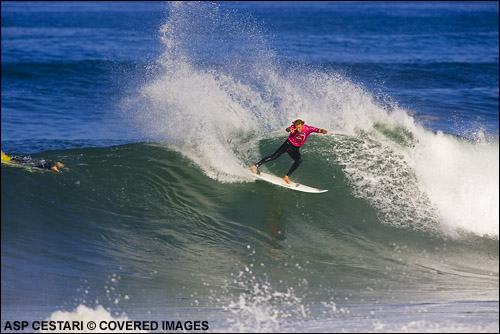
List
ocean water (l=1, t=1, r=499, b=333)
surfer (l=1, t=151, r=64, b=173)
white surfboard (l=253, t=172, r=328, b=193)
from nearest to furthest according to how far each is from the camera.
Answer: ocean water (l=1, t=1, r=499, b=333)
surfer (l=1, t=151, r=64, b=173)
white surfboard (l=253, t=172, r=328, b=193)

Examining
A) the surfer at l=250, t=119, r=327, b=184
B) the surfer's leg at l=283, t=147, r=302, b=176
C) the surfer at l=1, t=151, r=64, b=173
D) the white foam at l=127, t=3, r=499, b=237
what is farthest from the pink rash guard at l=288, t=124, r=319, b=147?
the surfer at l=1, t=151, r=64, b=173

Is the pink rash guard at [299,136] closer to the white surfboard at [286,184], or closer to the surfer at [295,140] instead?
the surfer at [295,140]

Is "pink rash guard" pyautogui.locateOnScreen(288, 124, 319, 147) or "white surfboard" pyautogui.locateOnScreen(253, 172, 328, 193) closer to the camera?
"pink rash guard" pyautogui.locateOnScreen(288, 124, 319, 147)

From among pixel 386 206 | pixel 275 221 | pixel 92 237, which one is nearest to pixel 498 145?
pixel 386 206

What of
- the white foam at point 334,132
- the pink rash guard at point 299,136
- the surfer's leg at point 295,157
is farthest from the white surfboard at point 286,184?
the pink rash guard at point 299,136

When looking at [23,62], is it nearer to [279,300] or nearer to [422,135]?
[422,135]

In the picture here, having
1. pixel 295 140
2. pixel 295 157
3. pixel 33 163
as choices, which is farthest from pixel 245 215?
pixel 33 163

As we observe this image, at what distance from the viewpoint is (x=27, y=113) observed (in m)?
18.2

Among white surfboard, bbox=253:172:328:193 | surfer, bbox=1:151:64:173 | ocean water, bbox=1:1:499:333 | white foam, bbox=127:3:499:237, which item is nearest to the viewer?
ocean water, bbox=1:1:499:333

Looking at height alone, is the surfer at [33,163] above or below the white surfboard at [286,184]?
above

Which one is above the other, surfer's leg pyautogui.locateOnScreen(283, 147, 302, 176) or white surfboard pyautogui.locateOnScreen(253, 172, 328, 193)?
surfer's leg pyautogui.locateOnScreen(283, 147, 302, 176)

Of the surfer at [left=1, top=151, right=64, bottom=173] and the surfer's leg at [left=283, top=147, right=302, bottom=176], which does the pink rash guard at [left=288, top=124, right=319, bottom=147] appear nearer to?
the surfer's leg at [left=283, top=147, right=302, bottom=176]

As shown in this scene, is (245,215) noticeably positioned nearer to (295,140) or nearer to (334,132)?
(295,140)

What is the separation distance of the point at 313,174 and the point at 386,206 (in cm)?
182
